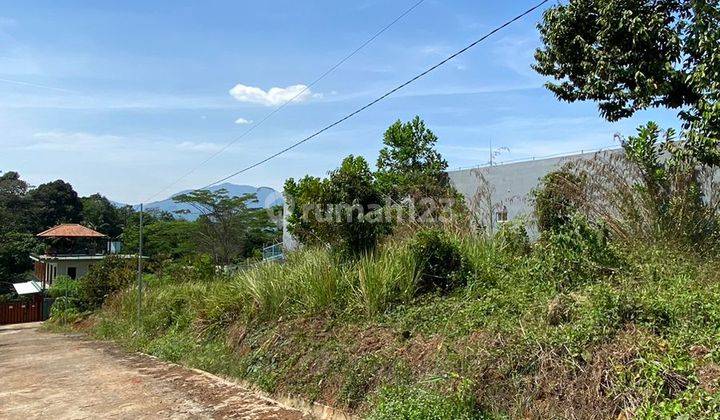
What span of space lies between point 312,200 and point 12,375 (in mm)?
6819

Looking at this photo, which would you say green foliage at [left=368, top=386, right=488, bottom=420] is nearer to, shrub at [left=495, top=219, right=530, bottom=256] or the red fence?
shrub at [left=495, top=219, right=530, bottom=256]

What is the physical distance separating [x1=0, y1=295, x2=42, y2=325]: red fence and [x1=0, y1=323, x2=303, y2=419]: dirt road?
24786mm

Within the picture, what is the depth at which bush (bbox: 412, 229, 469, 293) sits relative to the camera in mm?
7987

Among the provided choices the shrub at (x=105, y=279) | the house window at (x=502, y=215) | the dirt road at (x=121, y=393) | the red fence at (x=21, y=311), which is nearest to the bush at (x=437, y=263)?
the dirt road at (x=121, y=393)

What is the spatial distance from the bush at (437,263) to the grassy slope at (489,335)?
0.67 feet

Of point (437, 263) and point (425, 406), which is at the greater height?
point (437, 263)

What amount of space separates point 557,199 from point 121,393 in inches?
292

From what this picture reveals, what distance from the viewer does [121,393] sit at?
815 cm

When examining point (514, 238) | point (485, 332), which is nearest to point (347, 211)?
point (514, 238)

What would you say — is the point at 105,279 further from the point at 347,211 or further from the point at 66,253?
the point at 66,253

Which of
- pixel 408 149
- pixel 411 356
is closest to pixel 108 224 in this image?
pixel 408 149

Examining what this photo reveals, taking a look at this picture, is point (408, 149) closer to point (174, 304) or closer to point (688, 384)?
point (174, 304)

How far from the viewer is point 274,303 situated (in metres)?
9.35

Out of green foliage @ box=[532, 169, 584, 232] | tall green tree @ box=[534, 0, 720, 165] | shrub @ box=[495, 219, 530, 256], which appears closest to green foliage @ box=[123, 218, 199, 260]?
shrub @ box=[495, 219, 530, 256]
